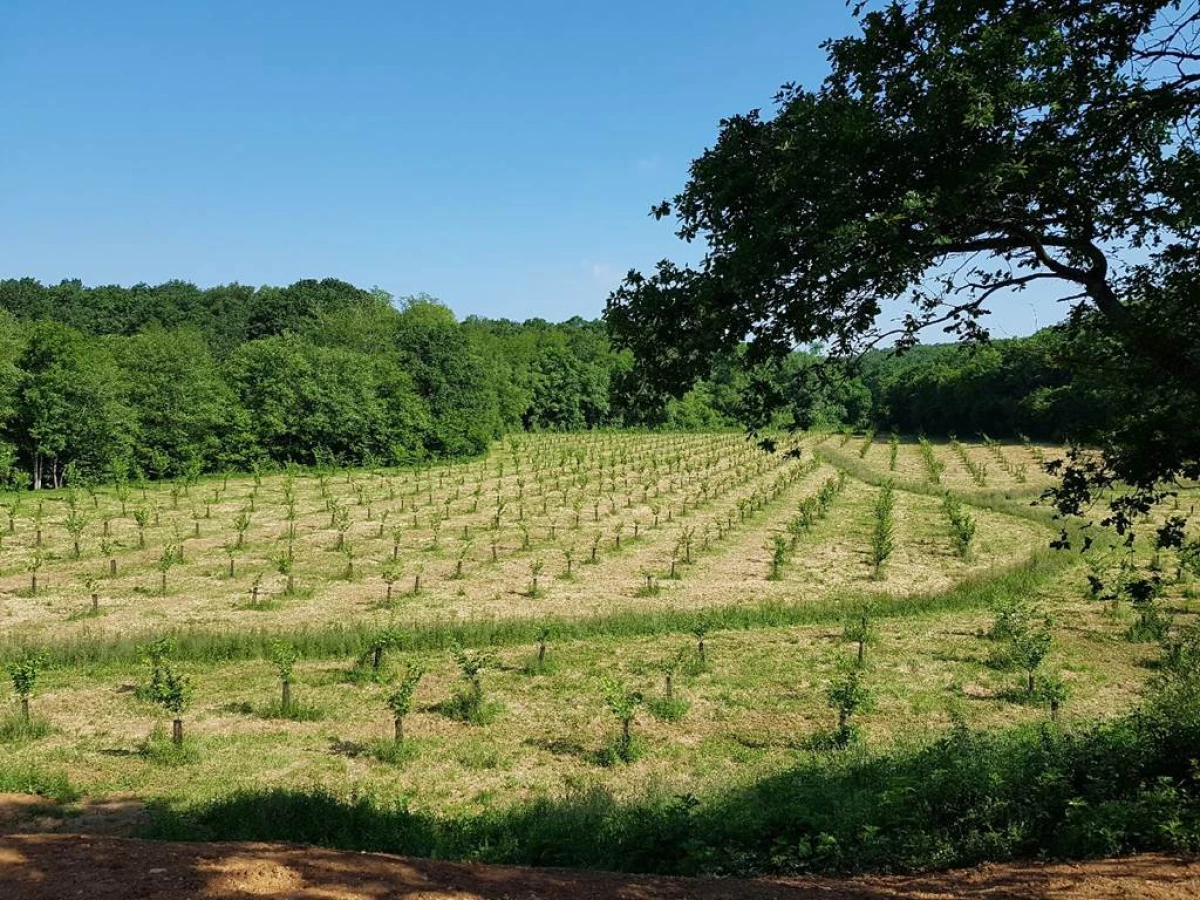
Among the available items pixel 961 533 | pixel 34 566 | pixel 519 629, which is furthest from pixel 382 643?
pixel 961 533

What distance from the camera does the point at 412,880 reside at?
7090mm

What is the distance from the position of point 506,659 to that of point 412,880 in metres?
10.7

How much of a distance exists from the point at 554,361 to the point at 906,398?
1769 inches

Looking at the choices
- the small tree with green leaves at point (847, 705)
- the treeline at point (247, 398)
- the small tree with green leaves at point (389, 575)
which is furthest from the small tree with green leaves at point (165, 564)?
the treeline at point (247, 398)

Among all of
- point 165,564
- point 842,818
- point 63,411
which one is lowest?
point 842,818

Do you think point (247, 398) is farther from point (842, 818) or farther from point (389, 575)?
point (842, 818)

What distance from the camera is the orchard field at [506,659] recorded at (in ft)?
37.4

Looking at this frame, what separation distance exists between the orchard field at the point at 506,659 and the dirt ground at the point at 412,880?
1.43m

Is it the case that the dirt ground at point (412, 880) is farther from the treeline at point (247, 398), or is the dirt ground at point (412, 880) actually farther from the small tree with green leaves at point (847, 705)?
the treeline at point (247, 398)

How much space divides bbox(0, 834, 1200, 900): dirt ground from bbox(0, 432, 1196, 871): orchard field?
1433mm

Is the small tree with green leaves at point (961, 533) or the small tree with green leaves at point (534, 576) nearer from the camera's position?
the small tree with green leaves at point (534, 576)

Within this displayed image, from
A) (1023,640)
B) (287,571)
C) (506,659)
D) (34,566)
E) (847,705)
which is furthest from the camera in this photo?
(287,571)

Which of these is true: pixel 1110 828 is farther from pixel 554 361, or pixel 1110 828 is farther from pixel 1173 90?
pixel 554 361

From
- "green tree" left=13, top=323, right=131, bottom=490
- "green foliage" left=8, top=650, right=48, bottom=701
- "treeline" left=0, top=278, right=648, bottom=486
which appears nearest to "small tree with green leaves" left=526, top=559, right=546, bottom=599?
"green foliage" left=8, top=650, right=48, bottom=701
